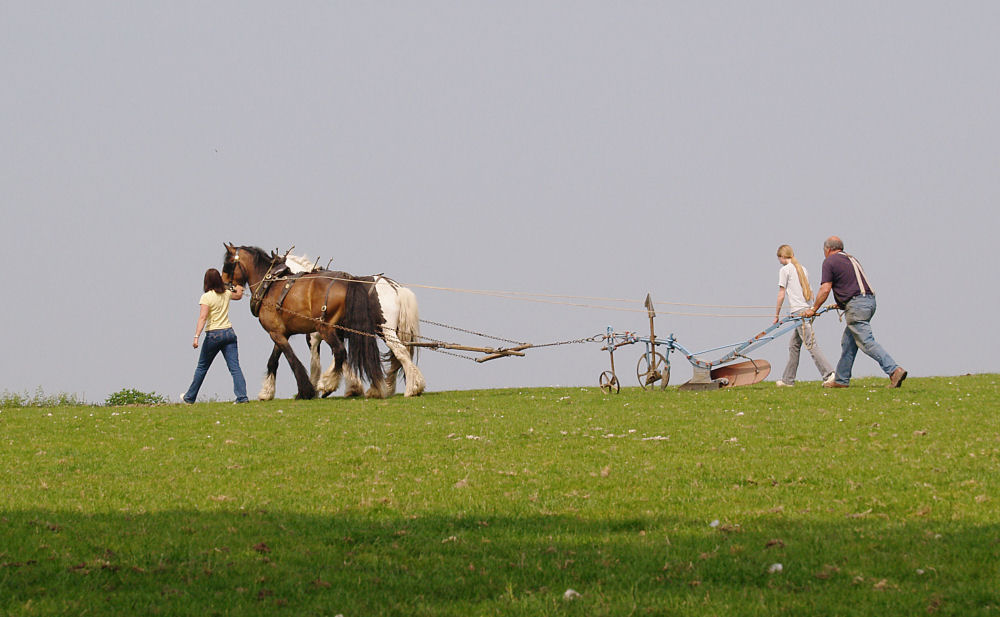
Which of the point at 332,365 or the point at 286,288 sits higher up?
the point at 286,288

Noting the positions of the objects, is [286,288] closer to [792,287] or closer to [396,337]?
[396,337]

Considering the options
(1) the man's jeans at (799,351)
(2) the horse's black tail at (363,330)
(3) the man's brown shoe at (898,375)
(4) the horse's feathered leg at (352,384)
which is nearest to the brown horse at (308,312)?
(2) the horse's black tail at (363,330)

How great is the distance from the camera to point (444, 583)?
6660 mm

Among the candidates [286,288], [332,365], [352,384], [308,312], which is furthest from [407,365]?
[286,288]

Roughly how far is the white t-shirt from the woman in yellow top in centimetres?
1232

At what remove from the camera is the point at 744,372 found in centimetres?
2116

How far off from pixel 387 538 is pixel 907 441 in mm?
7427

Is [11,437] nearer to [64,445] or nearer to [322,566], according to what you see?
[64,445]

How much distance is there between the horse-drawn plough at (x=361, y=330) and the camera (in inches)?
831

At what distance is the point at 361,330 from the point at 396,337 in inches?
34.9

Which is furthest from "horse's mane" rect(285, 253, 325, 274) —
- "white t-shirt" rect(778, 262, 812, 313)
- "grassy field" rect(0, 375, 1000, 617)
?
"white t-shirt" rect(778, 262, 812, 313)

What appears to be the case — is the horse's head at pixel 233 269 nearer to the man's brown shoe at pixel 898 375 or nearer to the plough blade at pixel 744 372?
the plough blade at pixel 744 372

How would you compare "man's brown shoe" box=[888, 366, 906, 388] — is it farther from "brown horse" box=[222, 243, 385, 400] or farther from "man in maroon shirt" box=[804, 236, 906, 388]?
"brown horse" box=[222, 243, 385, 400]

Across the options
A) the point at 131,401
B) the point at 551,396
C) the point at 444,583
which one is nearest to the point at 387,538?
the point at 444,583
